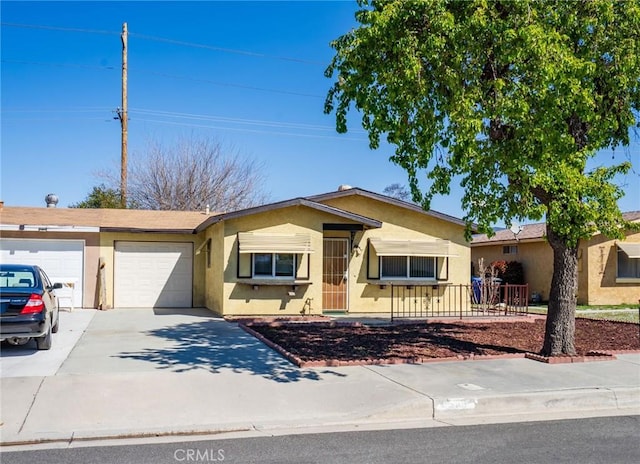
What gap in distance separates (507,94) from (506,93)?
3.4 inches

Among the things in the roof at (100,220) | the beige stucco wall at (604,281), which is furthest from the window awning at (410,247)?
the beige stucco wall at (604,281)

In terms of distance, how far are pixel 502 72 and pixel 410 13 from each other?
1.76m

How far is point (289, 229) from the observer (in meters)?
17.1

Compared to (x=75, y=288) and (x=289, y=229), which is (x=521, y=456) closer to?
(x=289, y=229)

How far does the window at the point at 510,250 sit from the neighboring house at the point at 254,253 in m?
9.07

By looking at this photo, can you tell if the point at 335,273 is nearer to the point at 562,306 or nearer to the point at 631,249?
the point at 562,306

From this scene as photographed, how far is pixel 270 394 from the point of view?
8008mm

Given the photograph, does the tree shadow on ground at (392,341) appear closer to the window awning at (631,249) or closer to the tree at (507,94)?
the tree at (507,94)

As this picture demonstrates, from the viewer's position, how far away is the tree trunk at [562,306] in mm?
10727

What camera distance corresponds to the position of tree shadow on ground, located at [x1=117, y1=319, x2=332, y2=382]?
938 cm

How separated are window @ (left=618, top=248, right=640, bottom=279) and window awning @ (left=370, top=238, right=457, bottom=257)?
874 centimetres

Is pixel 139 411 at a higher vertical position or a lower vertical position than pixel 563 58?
lower

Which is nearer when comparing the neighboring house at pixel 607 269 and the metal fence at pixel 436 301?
the metal fence at pixel 436 301

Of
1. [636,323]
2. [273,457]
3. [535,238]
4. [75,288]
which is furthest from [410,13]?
[535,238]
